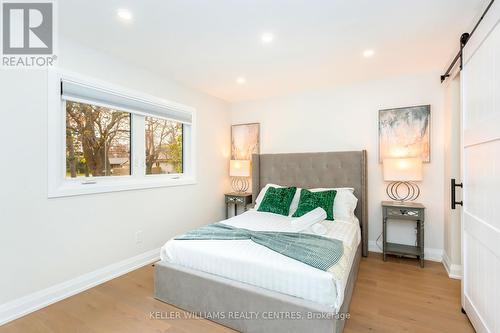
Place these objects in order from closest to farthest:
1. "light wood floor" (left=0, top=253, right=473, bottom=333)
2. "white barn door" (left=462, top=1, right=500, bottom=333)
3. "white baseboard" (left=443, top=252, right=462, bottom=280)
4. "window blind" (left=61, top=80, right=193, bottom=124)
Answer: "white barn door" (left=462, top=1, right=500, bottom=333), "light wood floor" (left=0, top=253, right=473, bottom=333), "window blind" (left=61, top=80, right=193, bottom=124), "white baseboard" (left=443, top=252, right=462, bottom=280)

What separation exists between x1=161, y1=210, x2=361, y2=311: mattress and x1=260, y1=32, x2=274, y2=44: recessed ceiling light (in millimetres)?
1912

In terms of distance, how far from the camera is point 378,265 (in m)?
3.00

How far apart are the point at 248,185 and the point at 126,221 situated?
2250 millimetres

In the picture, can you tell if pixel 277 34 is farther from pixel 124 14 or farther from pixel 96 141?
pixel 96 141

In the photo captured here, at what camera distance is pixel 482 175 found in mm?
1694

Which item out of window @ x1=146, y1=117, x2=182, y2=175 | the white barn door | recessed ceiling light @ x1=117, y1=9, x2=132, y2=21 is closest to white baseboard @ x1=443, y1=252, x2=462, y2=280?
the white barn door

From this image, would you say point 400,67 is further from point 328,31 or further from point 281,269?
point 281,269

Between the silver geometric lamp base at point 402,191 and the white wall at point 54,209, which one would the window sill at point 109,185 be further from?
the silver geometric lamp base at point 402,191

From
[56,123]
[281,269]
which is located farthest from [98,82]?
[281,269]

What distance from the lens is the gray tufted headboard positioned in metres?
3.39

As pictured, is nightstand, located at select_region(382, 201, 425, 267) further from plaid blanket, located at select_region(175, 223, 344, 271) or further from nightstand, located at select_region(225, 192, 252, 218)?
nightstand, located at select_region(225, 192, 252, 218)

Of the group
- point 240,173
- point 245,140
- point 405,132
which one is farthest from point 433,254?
point 245,140

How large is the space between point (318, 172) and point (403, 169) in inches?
43.9

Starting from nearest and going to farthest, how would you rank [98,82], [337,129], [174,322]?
[174,322] → [98,82] → [337,129]
